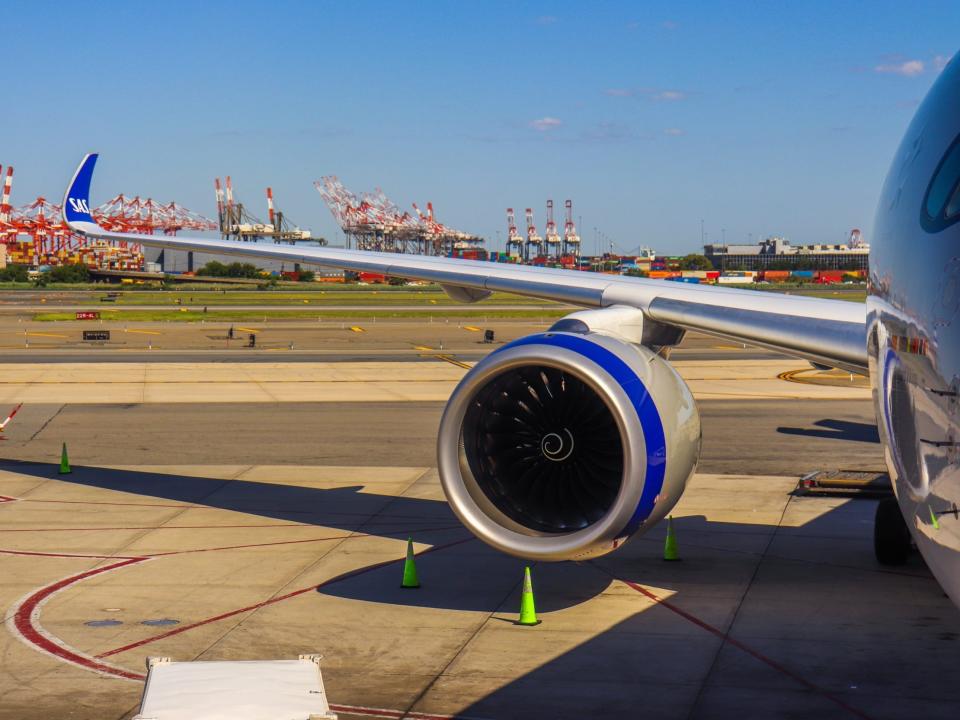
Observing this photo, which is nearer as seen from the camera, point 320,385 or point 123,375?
point 320,385

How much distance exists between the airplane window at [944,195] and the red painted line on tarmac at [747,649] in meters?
4.72

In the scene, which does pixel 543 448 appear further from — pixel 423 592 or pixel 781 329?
pixel 423 592

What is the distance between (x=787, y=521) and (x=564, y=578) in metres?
4.83

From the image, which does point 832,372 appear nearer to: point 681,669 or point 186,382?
point 186,382

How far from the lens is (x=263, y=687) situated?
A: 25.7 feet

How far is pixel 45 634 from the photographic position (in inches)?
473

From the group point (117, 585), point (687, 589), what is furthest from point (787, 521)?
point (117, 585)

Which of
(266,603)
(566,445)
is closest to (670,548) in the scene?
(566,445)

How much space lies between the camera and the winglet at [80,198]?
19109mm

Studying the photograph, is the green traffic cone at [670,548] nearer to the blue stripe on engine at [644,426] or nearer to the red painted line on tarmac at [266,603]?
the red painted line on tarmac at [266,603]

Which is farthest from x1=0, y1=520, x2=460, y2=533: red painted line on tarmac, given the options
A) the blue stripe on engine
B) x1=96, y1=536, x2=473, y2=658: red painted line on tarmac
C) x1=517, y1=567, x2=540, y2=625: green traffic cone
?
the blue stripe on engine

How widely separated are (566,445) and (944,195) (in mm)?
5735

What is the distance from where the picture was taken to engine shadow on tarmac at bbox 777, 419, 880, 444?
26.2 metres

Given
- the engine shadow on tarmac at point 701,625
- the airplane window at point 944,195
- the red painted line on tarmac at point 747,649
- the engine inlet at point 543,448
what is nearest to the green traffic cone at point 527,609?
the engine shadow on tarmac at point 701,625
